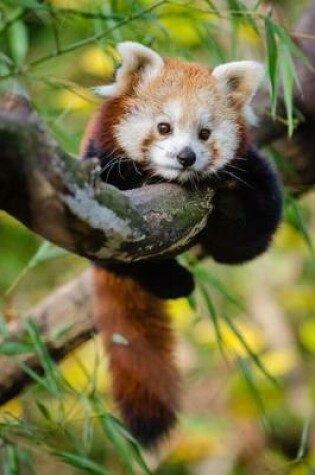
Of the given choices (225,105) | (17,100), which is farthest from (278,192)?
(17,100)

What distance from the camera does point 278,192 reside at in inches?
98.7

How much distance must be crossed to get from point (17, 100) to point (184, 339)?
351 cm

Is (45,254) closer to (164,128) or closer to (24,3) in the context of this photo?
(164,128)

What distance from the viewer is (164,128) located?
2.38 meters

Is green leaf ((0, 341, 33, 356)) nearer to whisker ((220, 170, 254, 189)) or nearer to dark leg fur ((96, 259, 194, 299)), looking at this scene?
dark leg fur ((96, 259, 194, 299))

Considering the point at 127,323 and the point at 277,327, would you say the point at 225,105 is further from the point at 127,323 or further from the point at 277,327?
the point at 277,327

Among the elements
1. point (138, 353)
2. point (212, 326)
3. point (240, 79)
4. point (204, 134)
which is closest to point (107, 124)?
point (204, 134)

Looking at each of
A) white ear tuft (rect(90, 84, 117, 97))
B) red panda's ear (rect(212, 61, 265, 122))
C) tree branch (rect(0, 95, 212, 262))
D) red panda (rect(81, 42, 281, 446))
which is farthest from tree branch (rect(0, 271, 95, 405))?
tree branch (rect(0, 95, 212, 262))

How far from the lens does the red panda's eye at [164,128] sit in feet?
7.76

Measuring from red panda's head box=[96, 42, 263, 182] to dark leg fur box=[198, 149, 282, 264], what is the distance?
0.20ft

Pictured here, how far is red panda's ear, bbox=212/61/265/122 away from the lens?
8.20ft

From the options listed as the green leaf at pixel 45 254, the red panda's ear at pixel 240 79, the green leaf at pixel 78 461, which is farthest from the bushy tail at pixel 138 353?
the red panda's ear at pixel 240 79

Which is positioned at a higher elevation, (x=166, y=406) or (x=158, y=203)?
(x=158, y=203)

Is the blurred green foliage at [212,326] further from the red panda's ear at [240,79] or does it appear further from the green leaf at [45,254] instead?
the red panda's ear at [240,79]
